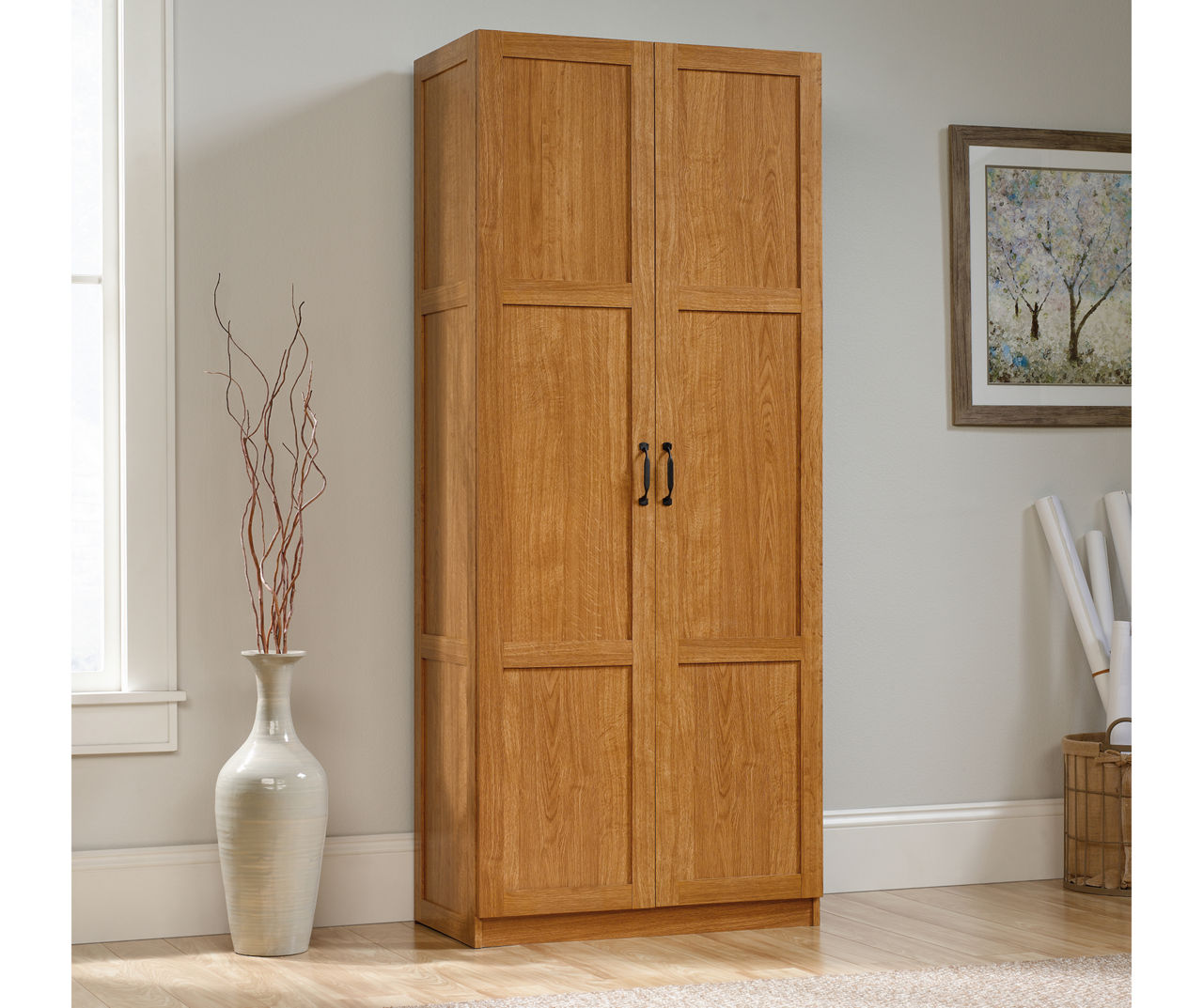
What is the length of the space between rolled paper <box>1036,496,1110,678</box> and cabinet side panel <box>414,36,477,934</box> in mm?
1739

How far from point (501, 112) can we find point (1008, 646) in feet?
6.74

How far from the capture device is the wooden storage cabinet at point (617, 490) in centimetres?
322

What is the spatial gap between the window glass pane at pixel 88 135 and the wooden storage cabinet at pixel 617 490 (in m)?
0.76

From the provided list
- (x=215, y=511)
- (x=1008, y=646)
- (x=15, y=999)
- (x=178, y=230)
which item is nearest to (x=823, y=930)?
(x=1008, y=646)

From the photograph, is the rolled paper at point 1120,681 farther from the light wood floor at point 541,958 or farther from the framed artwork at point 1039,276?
the framed artwork at point 1039,276

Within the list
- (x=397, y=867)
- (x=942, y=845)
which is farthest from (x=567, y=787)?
(x=942, y=845)

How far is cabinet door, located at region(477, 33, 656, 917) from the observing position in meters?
3.20

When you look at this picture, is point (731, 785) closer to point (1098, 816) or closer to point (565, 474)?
point (565, 474)

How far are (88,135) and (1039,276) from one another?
8.29ft

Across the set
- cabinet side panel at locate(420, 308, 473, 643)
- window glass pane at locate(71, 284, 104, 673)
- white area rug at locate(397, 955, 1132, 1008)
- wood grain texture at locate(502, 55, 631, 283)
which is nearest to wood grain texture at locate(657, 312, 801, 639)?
wood grain texture at locate(502, 55, 631, 283)

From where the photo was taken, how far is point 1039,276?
13.2 ft

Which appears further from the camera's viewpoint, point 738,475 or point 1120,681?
point 1120,681

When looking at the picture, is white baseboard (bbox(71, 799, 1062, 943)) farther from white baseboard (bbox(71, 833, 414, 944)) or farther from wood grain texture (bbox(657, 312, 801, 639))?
wood grain texture (bbox(657, 312, 801, 639))

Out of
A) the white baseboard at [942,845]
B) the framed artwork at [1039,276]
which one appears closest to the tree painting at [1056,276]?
the framed artwork at [1039,276]
